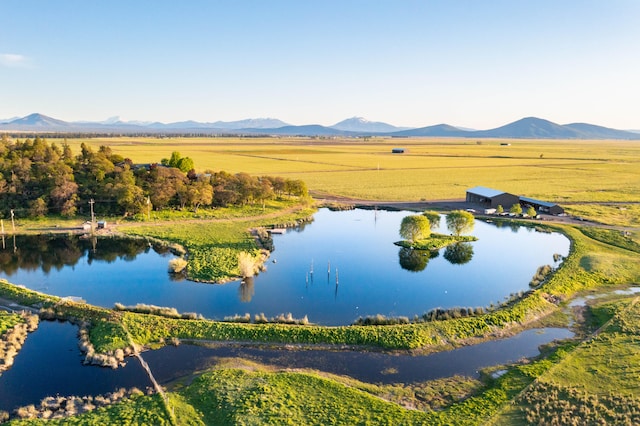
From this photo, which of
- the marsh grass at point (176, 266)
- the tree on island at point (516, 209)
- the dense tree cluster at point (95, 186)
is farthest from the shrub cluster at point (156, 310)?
the tree on island at point (516, 209)

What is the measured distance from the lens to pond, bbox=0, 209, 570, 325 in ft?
99.6

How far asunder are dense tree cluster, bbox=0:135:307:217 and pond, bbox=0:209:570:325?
8904 millimetres

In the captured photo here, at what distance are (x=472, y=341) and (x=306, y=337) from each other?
947 centimetres

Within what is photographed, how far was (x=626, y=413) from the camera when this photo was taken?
17516 millimetres

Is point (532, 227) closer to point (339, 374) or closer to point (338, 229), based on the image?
point (338, 229)

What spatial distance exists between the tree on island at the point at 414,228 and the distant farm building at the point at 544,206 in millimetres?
24270

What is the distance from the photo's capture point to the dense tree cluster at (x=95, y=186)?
5347cm

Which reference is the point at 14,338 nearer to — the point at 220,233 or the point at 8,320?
the point at 8,320

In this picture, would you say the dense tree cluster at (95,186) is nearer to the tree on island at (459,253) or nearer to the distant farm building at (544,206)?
the tree on island at (459,253)

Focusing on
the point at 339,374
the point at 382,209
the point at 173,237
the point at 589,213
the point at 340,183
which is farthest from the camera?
the point at 340,183

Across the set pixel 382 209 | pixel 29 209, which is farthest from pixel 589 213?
pixel 29 209

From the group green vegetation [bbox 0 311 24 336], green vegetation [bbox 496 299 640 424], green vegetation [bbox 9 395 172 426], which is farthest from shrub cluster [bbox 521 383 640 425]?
green vegetation [bbox 0 311 24 336]

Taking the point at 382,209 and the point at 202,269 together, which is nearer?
the point at 202,269

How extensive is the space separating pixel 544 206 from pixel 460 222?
19.5m
